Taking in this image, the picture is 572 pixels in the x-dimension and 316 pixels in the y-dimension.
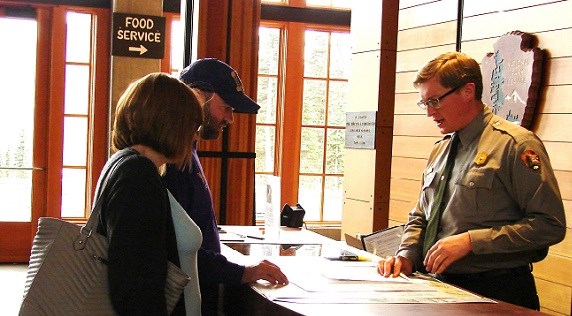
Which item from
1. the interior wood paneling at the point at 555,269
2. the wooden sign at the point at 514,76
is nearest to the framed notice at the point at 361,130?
the wooden sign at the point at 514,76

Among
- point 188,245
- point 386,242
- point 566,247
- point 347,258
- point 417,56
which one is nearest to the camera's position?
point 188,245

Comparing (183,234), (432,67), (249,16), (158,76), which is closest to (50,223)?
(183,234)

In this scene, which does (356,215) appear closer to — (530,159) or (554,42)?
(554,42)

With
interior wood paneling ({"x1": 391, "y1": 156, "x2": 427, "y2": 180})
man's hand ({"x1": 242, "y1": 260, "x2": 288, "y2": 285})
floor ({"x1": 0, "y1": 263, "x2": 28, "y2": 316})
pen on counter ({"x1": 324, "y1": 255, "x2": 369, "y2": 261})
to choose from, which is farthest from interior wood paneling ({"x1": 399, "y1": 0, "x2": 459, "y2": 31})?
floor ({"x1": 0, "y1": 263, "x2": 28, "y2": 316})

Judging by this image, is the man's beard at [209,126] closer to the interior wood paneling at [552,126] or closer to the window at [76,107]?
the interior wood paneling at [552,126]

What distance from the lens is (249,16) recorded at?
477 cm

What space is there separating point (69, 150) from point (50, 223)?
6961mm

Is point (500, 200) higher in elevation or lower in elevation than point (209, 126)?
lower

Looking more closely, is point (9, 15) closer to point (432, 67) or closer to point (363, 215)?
point (363, 215)

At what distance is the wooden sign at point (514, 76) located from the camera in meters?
3.53

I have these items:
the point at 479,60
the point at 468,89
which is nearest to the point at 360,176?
the point at 479,60

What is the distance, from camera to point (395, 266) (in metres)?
2.49

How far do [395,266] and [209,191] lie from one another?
24.3 inches

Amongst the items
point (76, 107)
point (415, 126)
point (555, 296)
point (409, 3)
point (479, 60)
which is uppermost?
point (409, 3)
